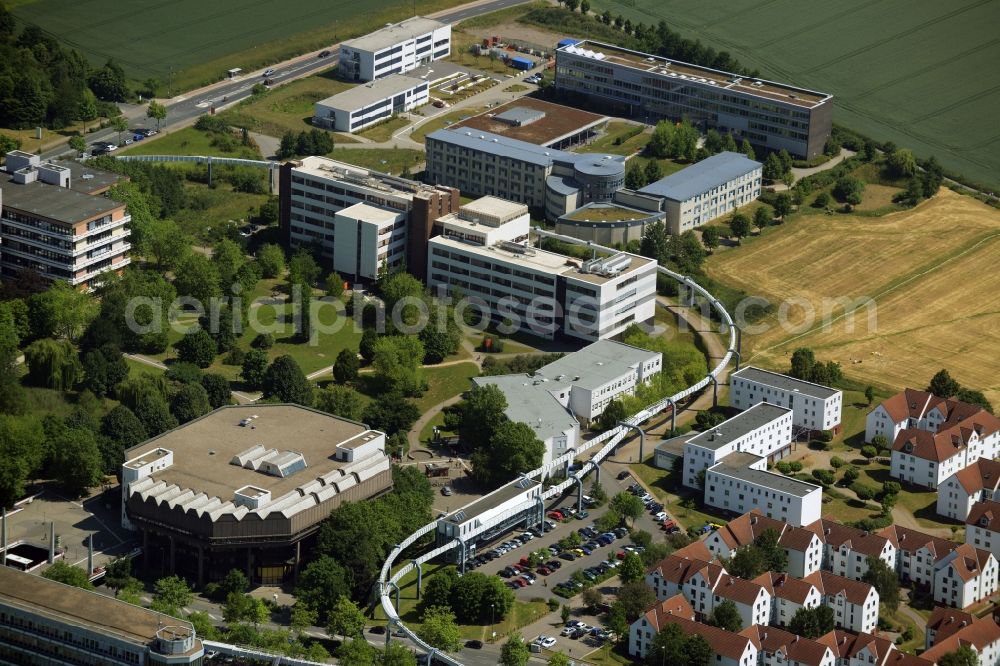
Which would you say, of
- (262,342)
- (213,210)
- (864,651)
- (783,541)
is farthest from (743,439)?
(213,210)

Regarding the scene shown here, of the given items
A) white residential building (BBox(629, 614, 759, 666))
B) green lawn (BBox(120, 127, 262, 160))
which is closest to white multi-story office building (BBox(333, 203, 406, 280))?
green lawn (BBox(120, 127, 262, 160))

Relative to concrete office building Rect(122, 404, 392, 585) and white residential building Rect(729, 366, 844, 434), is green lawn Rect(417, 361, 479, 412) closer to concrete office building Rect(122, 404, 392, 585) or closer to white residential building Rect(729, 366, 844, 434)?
concrete office building Rect(122, 404, 392, 585)

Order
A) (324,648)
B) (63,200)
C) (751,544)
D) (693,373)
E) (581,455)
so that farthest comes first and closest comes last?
1. (63,200)
2. (693,373)
3. (581,455)
4. (751,544)
5. (324,648)

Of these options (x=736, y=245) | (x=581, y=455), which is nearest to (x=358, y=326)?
(x=581, y=455)

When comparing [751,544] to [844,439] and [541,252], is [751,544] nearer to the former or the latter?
[844,439]

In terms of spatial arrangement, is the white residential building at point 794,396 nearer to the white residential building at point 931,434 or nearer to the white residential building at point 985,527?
the white residential building at point 931,434
